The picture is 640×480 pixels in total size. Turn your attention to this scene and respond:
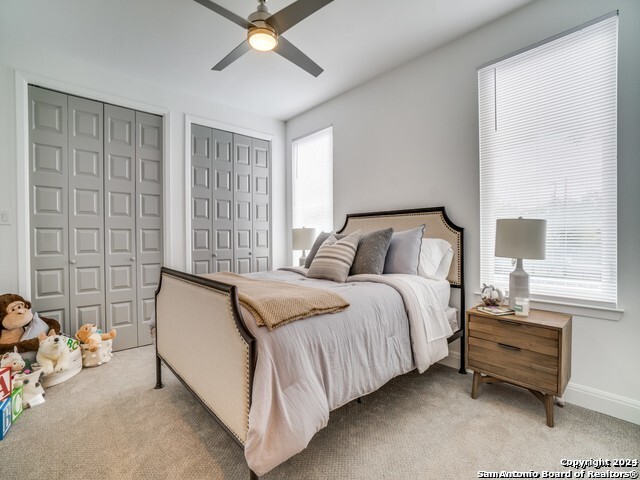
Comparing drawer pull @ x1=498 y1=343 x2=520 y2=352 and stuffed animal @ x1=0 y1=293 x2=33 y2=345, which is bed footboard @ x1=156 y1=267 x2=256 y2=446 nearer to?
stuffed animal @ x1=0 y1=293 x2=33 y2=345

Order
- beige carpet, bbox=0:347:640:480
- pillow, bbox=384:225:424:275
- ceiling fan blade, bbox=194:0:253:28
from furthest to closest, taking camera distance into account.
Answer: pillow, bbox=384:225:424:275, ceiling fan blade, bbox=194:0:253:28, beige carpet, bbox=0:347:640:480

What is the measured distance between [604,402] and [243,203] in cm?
389

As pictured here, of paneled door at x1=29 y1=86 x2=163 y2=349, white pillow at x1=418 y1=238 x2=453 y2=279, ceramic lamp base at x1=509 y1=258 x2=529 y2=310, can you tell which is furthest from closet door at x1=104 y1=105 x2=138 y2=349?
ceramic lamp base at x1=509 y1=258 x2=529 y2=310

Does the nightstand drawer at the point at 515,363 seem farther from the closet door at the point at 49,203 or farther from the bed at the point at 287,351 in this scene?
the closet door at the point at 49,203

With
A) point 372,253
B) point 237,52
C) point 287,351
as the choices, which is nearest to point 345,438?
point 287,351

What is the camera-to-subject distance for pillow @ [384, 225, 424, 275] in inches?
96.5

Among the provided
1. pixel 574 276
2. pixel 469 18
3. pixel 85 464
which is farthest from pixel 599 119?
pixel 85 464

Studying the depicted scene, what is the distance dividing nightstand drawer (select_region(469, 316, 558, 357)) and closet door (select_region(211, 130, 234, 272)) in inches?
116

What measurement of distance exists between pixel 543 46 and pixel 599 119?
683 millimetres

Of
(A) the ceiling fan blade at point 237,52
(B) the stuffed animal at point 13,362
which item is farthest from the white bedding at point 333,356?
(B) the stuffed animal at point 13,362

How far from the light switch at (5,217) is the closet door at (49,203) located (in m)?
0.15

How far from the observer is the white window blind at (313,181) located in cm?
395

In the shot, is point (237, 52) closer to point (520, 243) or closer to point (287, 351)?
point (287, 351)

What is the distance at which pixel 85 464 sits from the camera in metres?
1.51
